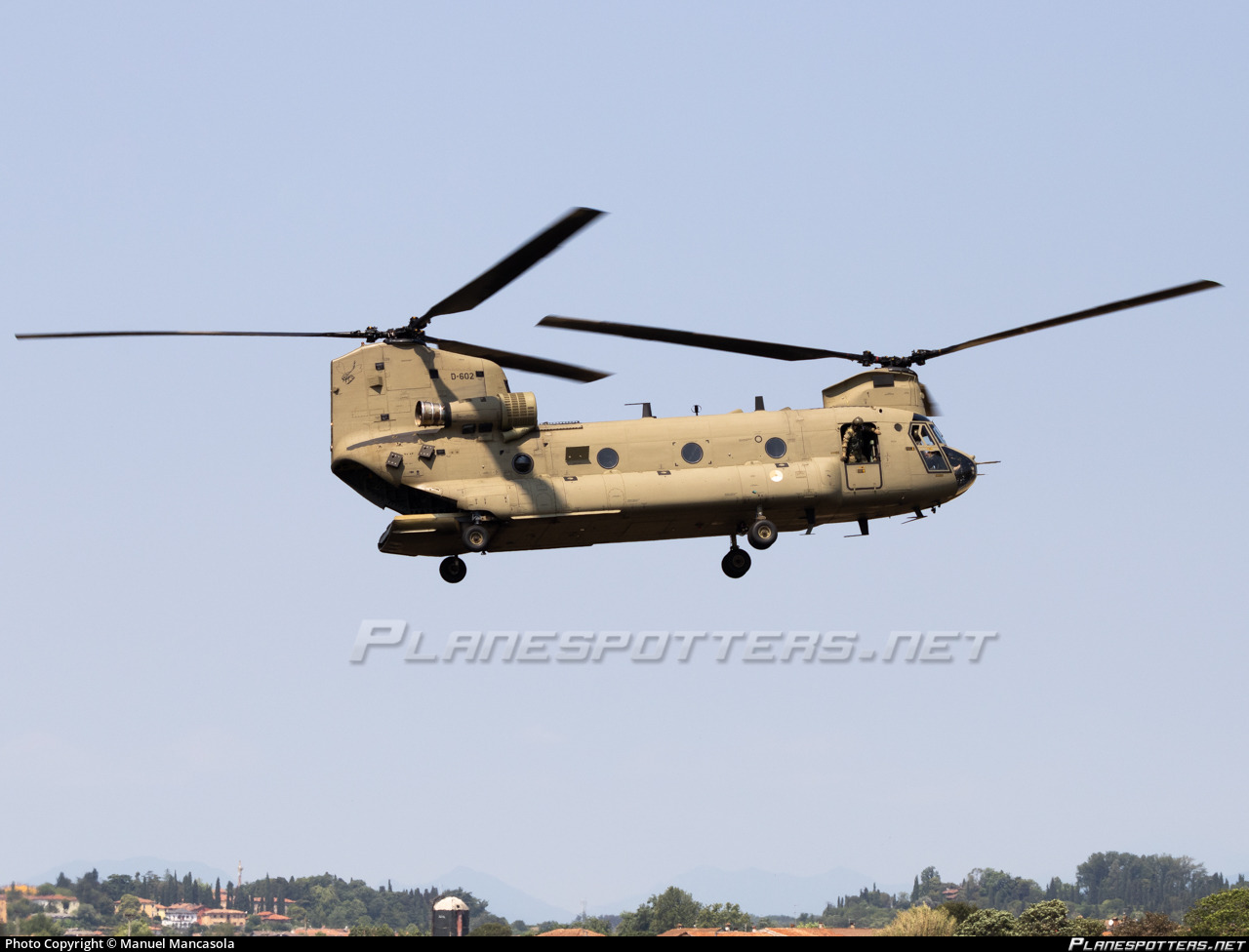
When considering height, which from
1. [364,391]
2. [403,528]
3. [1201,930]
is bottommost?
[1201,930]

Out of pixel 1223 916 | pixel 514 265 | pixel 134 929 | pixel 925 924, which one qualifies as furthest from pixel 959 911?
pixel 514 265

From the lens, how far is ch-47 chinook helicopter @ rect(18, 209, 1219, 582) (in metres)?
35.0

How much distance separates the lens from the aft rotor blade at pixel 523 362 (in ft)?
119

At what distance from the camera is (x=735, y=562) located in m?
37.9

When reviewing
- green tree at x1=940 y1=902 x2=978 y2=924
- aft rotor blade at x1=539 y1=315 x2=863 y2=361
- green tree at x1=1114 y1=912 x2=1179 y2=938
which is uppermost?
aft rotor blade at x1=539 y1=315 x2=863 y2=361

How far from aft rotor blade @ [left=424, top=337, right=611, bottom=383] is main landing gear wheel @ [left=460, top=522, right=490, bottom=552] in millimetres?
4172

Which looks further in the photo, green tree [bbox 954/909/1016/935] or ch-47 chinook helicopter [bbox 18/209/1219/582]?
green tree [bbox 954/909/1016/935]

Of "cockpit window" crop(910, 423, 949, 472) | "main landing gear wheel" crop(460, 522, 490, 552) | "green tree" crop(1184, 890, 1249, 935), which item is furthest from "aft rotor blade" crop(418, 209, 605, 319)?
"green tree" crop(1184, 890, 1249, 935)

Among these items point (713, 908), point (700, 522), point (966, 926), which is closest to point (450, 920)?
point (966, 926)

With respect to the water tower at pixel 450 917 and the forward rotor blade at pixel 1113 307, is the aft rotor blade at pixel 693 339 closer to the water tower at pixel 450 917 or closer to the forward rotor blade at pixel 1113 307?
the forward rotor blade at pixel 1113 307

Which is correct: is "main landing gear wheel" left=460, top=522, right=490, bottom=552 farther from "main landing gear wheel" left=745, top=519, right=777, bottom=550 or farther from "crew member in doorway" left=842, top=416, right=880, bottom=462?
"crew member in doorway" left=842, top=416, right=880, bottom=462

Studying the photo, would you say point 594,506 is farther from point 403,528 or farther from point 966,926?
point 966,926

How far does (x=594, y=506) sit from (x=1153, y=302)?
13608 millimetres

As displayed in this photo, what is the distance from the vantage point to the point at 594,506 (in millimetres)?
35188
